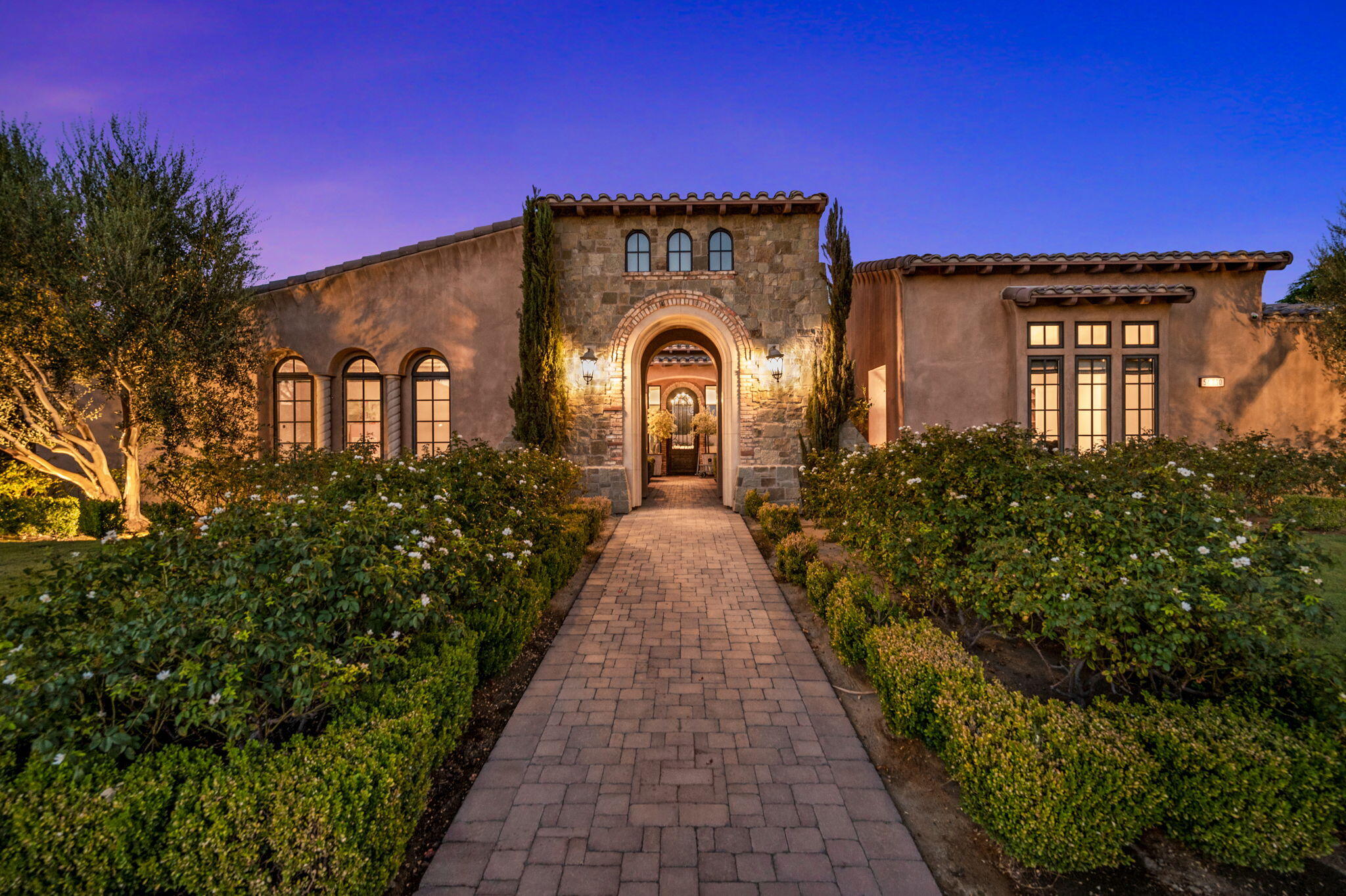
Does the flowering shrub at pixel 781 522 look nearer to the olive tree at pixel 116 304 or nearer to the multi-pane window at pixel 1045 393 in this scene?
the multi-pane window at pixel 1045 393

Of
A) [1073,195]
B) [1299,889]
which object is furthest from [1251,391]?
[1073,195]

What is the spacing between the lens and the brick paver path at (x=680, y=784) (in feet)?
7.43

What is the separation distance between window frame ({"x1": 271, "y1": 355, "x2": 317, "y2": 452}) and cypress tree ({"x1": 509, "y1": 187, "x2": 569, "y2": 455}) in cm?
429

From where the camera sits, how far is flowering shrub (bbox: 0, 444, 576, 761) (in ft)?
6.44

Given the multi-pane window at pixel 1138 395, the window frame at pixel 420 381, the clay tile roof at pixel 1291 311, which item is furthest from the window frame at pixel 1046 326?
the window frame at pixel 420 381

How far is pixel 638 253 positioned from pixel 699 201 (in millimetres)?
1642

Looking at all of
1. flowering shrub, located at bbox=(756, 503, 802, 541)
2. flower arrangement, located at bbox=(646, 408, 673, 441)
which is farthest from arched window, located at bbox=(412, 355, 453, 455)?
flower arrangement, located at bbox=(646, 408, 673, 441)

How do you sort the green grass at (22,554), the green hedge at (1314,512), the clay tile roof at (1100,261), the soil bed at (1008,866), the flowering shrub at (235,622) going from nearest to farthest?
1. the flowering shrub at (235,622)
2. the soil bed at (1008,866)
3. the green hedge at (1314,512)
4. the green grass at (22,554)
5. the clay tile roof at (1100,261)

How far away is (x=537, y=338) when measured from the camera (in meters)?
10.2

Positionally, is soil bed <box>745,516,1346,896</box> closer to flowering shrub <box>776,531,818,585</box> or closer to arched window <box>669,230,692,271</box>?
flowering shrub <box>776,531,818,585</box>

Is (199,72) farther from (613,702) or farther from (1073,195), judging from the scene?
(1073,195)

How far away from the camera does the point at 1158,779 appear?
2262mm

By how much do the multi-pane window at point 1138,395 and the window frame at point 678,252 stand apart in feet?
29.5

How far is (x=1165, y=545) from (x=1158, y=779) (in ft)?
4.17
